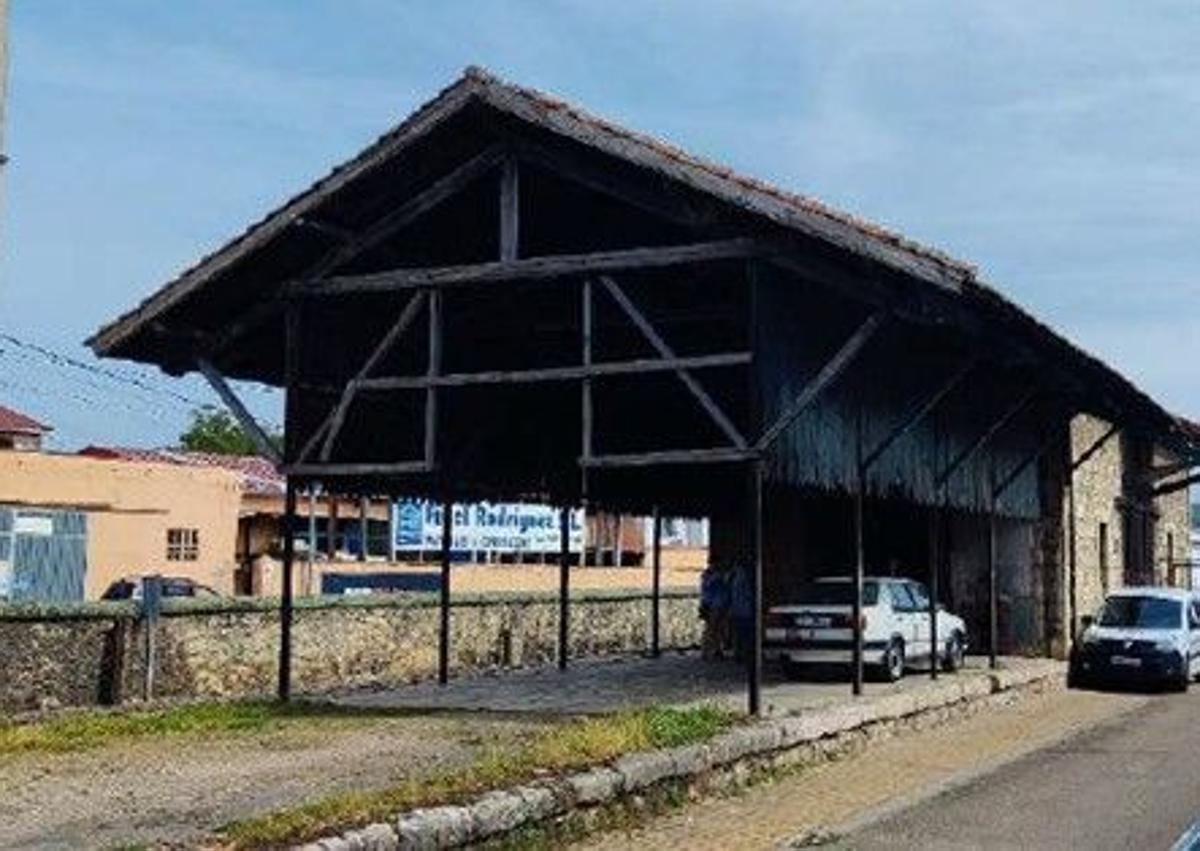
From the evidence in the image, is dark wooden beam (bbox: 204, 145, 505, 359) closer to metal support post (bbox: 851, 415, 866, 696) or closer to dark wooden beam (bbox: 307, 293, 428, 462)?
dark wooden beam (bbox: 307, 293, 428, 462)

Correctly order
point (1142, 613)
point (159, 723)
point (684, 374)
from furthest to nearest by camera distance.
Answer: point (1142, 613) < point (684, 374) < point (159, 723)

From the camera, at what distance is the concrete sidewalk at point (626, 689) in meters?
16.0

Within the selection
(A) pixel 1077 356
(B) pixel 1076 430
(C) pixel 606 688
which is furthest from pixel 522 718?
(B) pixel 1076 430

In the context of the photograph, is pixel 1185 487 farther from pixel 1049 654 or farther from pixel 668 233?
pixel 668 233

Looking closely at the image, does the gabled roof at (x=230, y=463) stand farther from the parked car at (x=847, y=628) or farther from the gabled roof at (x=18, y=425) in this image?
the parked car at (x=847, y=628)

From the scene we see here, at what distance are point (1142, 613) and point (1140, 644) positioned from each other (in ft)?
3.58

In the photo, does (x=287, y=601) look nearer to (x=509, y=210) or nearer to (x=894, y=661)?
(x=509, y=210)

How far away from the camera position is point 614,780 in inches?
415

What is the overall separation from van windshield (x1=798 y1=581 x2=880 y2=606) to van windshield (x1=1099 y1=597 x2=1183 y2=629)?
537 centimetres

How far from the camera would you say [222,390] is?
17.1 metres

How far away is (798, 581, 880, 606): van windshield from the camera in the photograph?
67.4 feet

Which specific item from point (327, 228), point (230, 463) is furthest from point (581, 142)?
point (230, 463)

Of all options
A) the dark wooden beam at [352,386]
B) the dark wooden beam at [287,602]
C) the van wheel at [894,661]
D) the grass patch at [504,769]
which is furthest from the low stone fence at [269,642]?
the van wheel at [894,661]

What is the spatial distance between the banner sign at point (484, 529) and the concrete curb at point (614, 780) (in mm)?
27468
